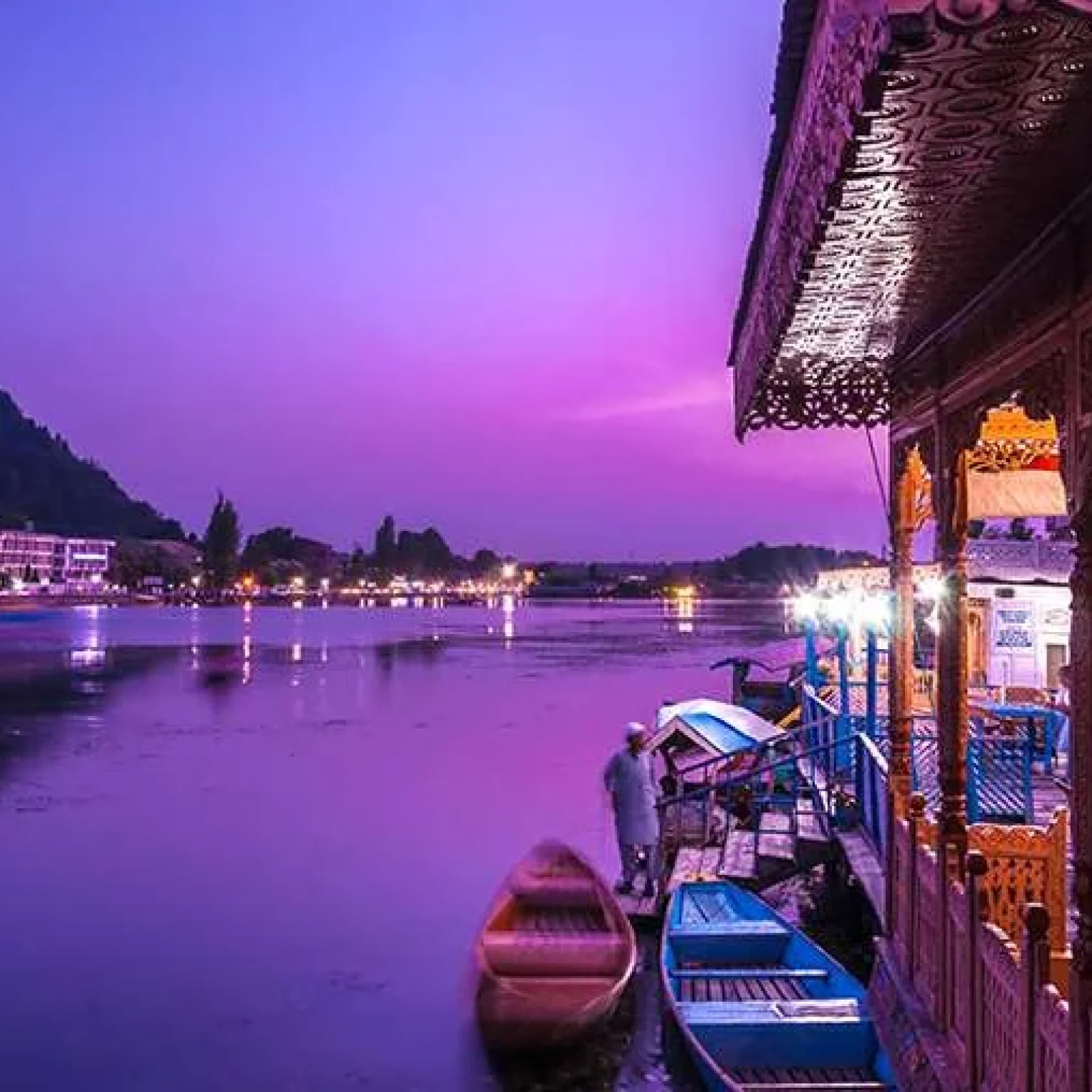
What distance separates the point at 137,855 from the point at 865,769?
51.1 ft

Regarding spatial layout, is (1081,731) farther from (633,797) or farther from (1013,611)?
(1013,611)

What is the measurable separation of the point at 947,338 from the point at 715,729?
14.0 metres

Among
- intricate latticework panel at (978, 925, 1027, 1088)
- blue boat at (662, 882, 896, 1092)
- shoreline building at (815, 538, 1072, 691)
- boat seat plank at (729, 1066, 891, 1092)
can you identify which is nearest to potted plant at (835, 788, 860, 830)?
blue boat at (662, 882, 896, 1092)

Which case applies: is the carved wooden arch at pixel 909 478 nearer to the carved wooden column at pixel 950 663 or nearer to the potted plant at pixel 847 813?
the carved wooden column at pixel 950 663

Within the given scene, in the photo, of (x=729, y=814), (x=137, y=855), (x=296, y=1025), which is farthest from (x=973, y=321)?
(x=137, y=855)

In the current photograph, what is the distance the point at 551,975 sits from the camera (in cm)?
1123

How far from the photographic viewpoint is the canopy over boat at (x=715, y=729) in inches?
770

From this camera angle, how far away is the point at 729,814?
59.0 feet

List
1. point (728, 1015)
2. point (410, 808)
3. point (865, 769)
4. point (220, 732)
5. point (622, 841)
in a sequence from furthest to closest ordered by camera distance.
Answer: point (220, 732)
point (410, 808)
point (622, 841)
point (865, 769)
point (728, 1015)

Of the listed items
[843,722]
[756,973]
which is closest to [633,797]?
[756,973]

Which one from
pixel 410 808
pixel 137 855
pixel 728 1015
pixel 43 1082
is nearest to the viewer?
pixel 728 1015

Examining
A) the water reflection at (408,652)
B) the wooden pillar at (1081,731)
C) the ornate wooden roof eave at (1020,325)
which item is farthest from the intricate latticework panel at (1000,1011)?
the water reflection at (408,652)

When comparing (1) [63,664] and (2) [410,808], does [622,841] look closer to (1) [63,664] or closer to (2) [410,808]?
(2) [410,808]

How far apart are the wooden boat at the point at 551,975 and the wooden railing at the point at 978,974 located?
11.6 ft
